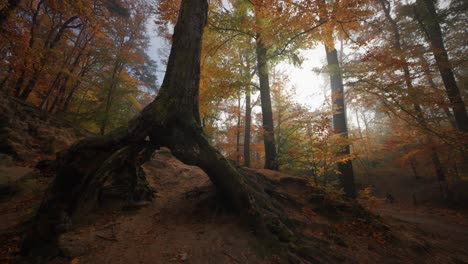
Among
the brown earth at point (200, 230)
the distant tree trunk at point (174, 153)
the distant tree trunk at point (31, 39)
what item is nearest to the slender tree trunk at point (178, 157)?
the distant tree trunk at point (174, 153)

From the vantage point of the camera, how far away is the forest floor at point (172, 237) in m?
3.18

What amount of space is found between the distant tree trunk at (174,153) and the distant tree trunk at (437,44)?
12966mm

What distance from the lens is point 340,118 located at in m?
8.61

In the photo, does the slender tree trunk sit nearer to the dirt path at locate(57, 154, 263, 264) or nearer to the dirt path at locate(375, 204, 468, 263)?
the dirt path at locate(57, 154, 263, 264)

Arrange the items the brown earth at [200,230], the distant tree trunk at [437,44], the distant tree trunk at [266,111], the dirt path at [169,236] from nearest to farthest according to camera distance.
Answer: the dirt path at [169,236], the brown earth at [200,230], the distant tree trunk at [266,111], the distant tree trunk at [437,44]

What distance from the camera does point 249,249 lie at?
3625mm

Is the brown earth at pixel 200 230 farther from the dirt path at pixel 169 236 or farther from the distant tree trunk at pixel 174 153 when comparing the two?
the distant tree trunk at pixel 174 153

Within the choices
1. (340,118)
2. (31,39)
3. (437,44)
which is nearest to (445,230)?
(340,118)

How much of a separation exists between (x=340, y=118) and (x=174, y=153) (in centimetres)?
808

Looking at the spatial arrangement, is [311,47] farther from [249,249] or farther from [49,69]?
[49,69]

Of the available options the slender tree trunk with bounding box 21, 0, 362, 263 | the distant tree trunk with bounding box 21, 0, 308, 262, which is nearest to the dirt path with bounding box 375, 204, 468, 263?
the slender tree trunk with bounding box 21, 0, 362, 263

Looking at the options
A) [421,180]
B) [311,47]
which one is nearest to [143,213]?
[311,47]

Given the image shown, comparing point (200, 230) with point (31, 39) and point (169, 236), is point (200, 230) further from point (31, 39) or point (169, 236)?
point (31, 39)

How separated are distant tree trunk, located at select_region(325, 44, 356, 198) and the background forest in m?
0.05
